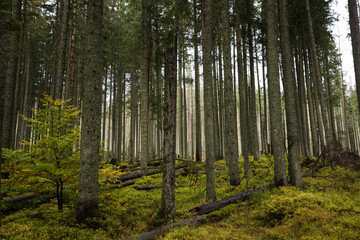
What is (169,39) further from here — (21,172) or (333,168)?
(333,168)

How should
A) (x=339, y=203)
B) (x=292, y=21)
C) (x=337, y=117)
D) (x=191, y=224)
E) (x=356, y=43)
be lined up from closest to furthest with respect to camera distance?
(x=191, y=224) < (x=339, y=203) < (x=356, y=43) < (x=292, y=21) < (x=337, y=117)

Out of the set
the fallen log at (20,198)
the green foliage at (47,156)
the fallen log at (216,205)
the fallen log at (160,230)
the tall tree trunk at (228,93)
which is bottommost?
the fallen log at (160,230)

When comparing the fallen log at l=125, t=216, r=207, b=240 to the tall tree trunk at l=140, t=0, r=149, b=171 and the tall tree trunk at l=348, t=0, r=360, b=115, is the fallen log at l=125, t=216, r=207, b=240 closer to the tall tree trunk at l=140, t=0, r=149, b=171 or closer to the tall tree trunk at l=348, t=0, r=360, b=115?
the tall tree trunk at l=140, t=0, r=149, b=171

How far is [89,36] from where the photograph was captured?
21.2ft

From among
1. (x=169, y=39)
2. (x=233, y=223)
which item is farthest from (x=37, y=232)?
(x=169, y=39)

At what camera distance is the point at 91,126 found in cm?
618

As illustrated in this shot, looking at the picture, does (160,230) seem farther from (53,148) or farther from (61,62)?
(61,62)

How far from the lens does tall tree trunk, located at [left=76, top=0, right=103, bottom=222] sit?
5.91 meters

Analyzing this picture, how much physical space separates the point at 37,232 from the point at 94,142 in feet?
8.52

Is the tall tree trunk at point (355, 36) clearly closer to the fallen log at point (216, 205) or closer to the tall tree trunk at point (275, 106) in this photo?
the tall tree trunk at point (275, 106)

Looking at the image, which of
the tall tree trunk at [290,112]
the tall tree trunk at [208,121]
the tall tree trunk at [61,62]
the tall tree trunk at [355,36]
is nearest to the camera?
the tall tree trunk at [208,121]

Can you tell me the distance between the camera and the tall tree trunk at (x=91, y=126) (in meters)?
5.91

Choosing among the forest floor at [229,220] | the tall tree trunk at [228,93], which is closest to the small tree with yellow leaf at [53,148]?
the forest floor at [229,220]

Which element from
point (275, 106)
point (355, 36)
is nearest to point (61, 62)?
point (275, 106)
